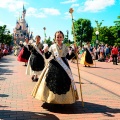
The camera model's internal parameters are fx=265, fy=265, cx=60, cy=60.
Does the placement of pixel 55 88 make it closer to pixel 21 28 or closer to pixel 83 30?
pixel 83 30

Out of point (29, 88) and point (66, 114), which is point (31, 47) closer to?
point (29, 88)

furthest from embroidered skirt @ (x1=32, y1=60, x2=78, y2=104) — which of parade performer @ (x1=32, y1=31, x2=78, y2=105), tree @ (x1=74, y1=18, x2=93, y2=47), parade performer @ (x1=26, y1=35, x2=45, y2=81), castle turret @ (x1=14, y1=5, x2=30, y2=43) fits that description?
castle turret @ (x1=14, y1=5, x2=30, y2=43)

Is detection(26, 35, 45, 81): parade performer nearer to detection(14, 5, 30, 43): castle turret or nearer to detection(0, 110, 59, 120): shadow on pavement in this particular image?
detection(0, 110, 59, 120): shadow on pavement

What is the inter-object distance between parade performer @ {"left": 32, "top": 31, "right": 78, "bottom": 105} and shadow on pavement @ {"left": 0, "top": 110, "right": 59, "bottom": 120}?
1.51 ft

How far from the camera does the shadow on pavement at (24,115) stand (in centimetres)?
532

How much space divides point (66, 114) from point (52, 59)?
141cm

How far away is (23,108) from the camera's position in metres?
6.08

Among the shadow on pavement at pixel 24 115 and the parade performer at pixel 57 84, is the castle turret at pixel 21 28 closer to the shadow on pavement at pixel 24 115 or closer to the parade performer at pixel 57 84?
the parade performer at pixel 57 84

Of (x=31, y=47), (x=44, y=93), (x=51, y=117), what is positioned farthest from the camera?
(x=31, y=47)

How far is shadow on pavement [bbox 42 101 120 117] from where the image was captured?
19.4 feet

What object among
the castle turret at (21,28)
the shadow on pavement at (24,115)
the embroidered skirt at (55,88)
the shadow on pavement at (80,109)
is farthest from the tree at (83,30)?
the shadow on pavement at (24,115)

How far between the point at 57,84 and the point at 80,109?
2.68ft

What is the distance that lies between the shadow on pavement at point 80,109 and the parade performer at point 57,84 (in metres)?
0.21

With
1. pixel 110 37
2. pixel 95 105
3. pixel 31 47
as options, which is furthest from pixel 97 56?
pixel 110 37
